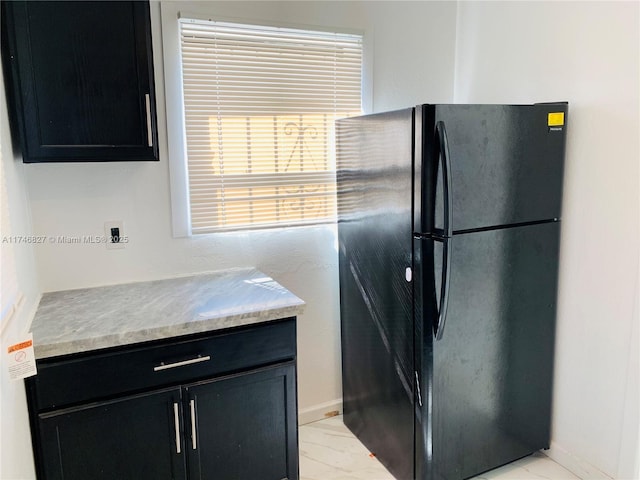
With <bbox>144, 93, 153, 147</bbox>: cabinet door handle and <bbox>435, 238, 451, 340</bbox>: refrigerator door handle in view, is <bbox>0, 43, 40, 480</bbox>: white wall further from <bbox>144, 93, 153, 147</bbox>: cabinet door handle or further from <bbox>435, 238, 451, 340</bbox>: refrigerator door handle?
<bbox>435, 238, 451, 340</bbox>: refrigerator door handle

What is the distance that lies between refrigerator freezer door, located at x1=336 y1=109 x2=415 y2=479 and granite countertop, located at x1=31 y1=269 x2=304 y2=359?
0.46m

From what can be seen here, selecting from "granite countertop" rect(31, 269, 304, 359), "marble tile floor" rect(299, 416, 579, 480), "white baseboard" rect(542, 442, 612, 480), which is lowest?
"marble tile floor" rect(299, 416, 579, 480)

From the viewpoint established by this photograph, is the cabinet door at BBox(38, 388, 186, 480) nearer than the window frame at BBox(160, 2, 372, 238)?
Yes

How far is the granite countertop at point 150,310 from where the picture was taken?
1.58 m

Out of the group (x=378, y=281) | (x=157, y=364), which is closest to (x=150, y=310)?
(x=157, y=364)

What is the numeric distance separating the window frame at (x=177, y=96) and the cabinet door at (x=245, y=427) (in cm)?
79

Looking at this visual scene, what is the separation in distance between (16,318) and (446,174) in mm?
1470

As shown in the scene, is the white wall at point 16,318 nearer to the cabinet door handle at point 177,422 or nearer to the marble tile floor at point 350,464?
the cabinet door handle at point 177,422

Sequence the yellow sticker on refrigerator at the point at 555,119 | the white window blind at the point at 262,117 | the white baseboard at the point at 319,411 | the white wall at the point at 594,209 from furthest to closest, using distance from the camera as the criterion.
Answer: the white baseboard at the point at 319,411
the white window blind at the point at 262,117
the yellow sticker on refrigerator at the point at 555,119
the white wall at the point at 594,209

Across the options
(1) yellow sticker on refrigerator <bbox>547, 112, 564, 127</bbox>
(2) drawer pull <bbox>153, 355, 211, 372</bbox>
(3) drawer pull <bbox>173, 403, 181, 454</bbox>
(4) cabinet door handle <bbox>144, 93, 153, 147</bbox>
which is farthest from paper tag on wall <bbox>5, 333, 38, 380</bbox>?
(1) yellow sticker on refrigerator <bbox>547, 112, 564, 127</bbox>

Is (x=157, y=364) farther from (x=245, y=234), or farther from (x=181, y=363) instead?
(x=245, y=234)

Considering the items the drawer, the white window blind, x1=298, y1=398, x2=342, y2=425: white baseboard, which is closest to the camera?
the drawer

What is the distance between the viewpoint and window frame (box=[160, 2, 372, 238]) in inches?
82.2

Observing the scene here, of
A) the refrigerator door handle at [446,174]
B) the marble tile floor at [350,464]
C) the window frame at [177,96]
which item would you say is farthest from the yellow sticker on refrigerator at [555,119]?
the marble tile floor at [350,464]
